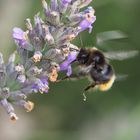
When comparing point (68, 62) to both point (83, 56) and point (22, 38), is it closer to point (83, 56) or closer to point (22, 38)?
point (22, 38)

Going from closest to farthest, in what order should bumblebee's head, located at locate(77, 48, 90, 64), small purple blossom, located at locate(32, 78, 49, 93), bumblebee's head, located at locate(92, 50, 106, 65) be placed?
small purple blossom, located at locate(32, 78, 49, 93)
bumblebee's head, located at locate(77, 48, 90, 64)
bumblebee's head, located at locate(92, 50, 106, 65)

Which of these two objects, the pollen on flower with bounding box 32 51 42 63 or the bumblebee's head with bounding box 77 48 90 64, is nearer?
the pollen on flower with bounding box 32 51 42 63

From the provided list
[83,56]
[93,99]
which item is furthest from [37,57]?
[93,99]

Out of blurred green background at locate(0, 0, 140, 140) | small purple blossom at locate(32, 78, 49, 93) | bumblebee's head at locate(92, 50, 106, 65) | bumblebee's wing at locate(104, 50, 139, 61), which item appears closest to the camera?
small purple blossom at locate(32, 78, 49, 93)

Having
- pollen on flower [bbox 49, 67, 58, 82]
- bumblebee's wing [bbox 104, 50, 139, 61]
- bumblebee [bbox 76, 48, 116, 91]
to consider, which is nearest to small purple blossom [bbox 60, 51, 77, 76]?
pollen on flower [bbox 49, 67, 58, 82]

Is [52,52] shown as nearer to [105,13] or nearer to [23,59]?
[23,59]

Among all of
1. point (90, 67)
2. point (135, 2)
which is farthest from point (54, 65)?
point (135, 2)

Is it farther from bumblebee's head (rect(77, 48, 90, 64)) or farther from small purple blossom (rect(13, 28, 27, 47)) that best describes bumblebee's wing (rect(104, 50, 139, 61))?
small purple blossom (rect(13, 28, 27, 47))
